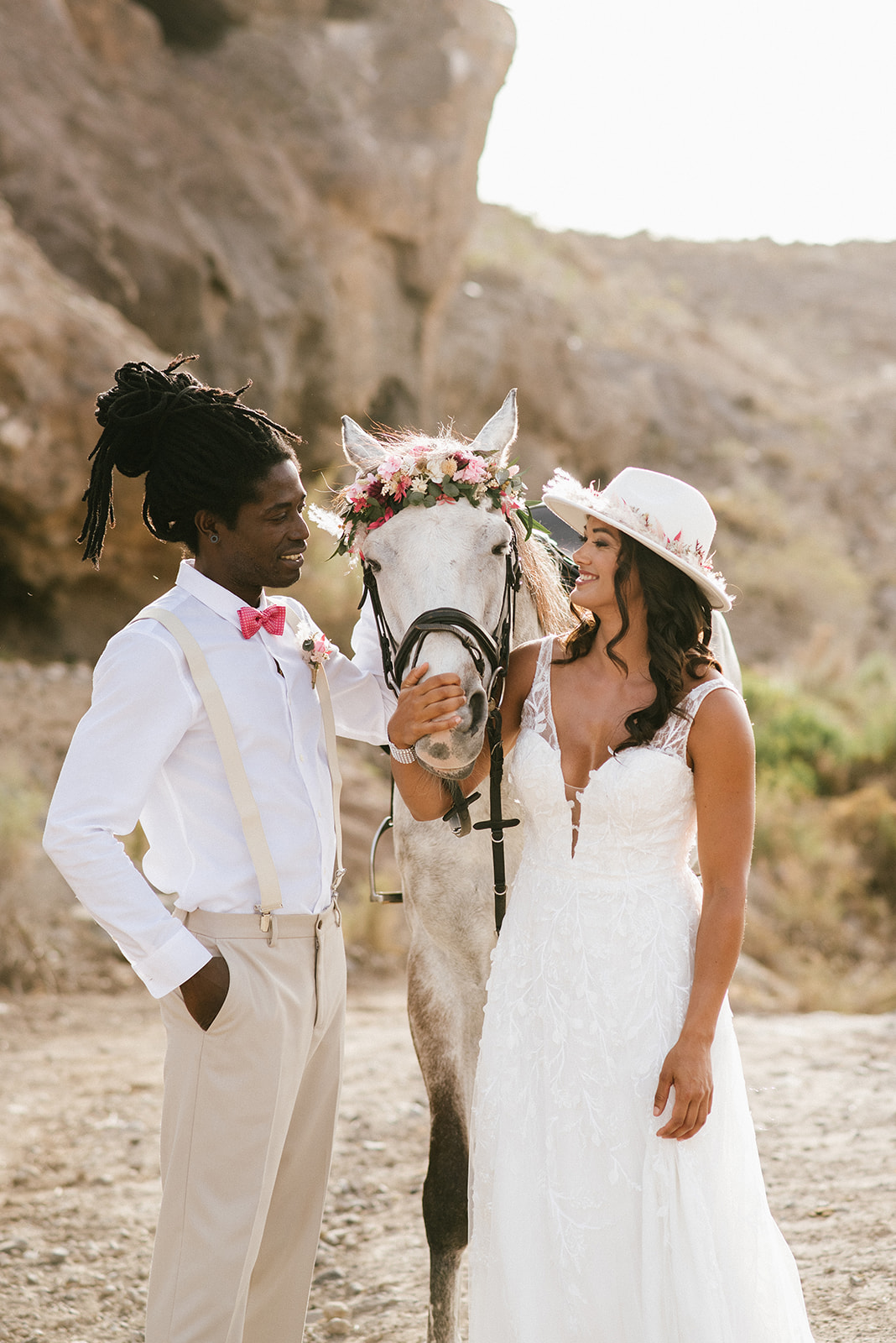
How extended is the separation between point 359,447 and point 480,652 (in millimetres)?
765

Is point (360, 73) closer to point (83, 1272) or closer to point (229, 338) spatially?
point (229, 338)

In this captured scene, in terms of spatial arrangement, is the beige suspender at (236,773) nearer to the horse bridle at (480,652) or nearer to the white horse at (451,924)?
the horse bridle at (480,652)

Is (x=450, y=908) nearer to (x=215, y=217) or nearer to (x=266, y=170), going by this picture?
(x=215, y=217)

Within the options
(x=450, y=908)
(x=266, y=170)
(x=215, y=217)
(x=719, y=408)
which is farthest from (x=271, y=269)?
(x=719, y=408)

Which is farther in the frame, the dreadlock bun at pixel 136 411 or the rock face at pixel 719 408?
the rock face at pixel 719 408

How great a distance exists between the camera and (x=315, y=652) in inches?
95.8

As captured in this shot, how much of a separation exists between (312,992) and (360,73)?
1423 centimetres

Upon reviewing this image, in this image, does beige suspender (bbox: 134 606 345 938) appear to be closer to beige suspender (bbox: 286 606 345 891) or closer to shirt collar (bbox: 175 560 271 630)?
shirt collar (bbox: 175 560 271 630)

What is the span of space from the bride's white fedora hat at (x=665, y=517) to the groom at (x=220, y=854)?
664 mm

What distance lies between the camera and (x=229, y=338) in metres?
12.2

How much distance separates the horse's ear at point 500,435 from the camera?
2.79 meters

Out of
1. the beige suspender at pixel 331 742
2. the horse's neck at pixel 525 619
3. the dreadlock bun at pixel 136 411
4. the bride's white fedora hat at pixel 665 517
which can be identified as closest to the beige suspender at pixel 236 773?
the beige suspender at pixel 331 742

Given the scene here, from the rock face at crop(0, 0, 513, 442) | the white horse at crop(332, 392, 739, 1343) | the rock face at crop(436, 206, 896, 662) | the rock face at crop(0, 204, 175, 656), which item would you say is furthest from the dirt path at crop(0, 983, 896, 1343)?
the rock face at crop(436, 206, 896, 662)

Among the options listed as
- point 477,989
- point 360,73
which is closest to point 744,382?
point 360,73
